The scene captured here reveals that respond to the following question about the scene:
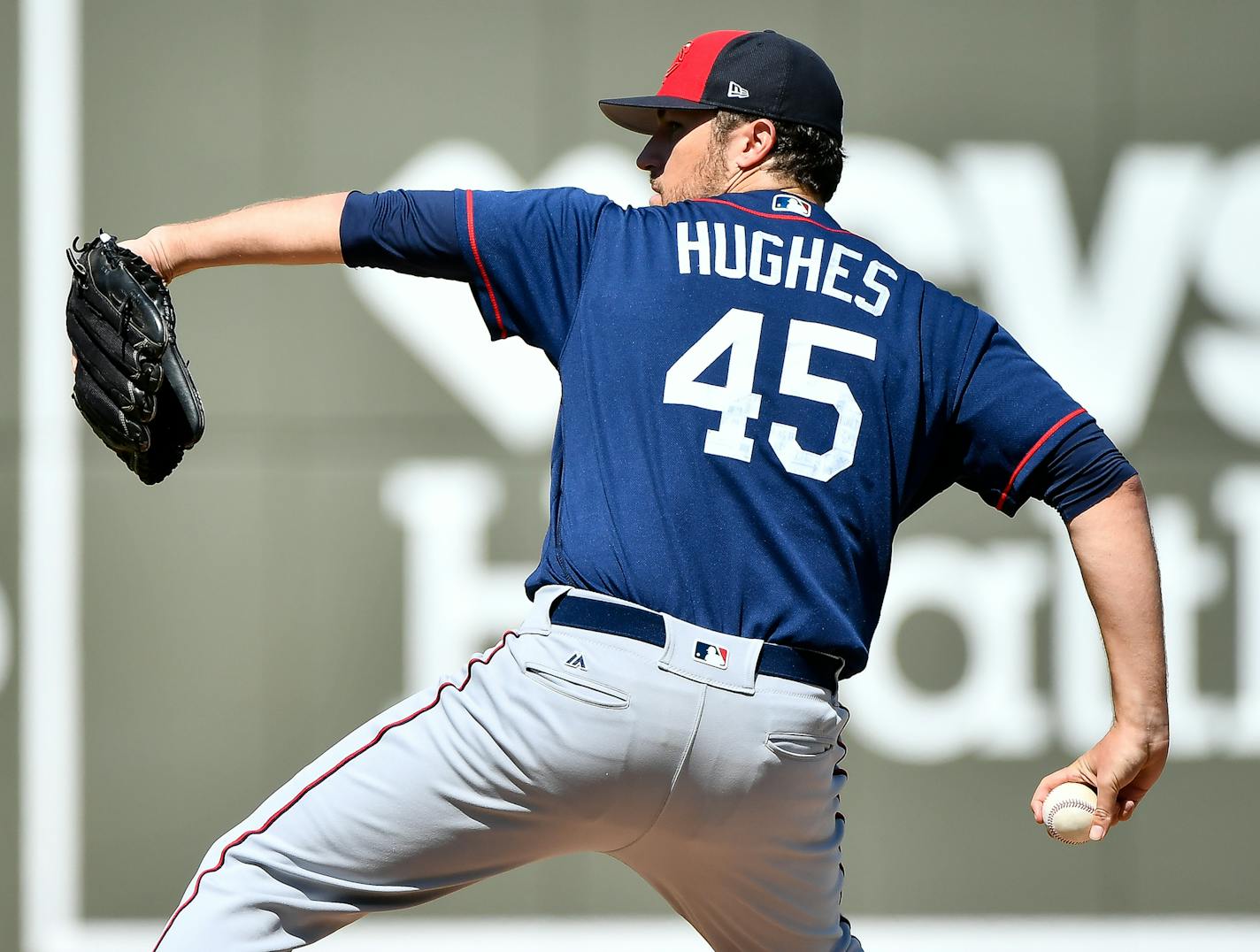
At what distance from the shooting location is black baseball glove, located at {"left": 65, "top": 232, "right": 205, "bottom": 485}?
7.03ft

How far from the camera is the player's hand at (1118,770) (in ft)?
6.71

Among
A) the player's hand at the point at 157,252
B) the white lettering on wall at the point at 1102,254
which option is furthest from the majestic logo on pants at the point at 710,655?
the white lettering on wall at the point at 1102,254

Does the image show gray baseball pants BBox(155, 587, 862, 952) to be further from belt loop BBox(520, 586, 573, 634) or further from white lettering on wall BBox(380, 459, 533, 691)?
white lettering on wall BBox(380, 459, 533, 691)

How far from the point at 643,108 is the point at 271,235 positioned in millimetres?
652

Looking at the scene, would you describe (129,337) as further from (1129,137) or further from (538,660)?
(1129,137)

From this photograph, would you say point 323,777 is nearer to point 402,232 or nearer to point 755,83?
point 402,232

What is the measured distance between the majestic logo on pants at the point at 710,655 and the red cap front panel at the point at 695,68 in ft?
2.96

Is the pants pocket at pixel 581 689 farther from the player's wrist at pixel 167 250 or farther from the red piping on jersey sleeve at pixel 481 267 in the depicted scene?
the player's wrist at pixel 167 250

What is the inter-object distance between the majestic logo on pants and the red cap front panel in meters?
0.90

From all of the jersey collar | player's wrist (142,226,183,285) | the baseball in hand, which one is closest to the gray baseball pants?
the baseball in hand

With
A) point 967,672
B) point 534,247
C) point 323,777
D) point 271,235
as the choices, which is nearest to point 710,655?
point 323,777

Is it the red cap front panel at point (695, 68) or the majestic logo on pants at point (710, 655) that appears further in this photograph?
the red cap front panel at point (695, 68)

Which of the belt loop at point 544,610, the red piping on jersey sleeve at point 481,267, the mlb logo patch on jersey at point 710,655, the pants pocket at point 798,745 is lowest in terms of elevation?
the pants pocket at point 798,745

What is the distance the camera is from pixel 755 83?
2.25 meters
